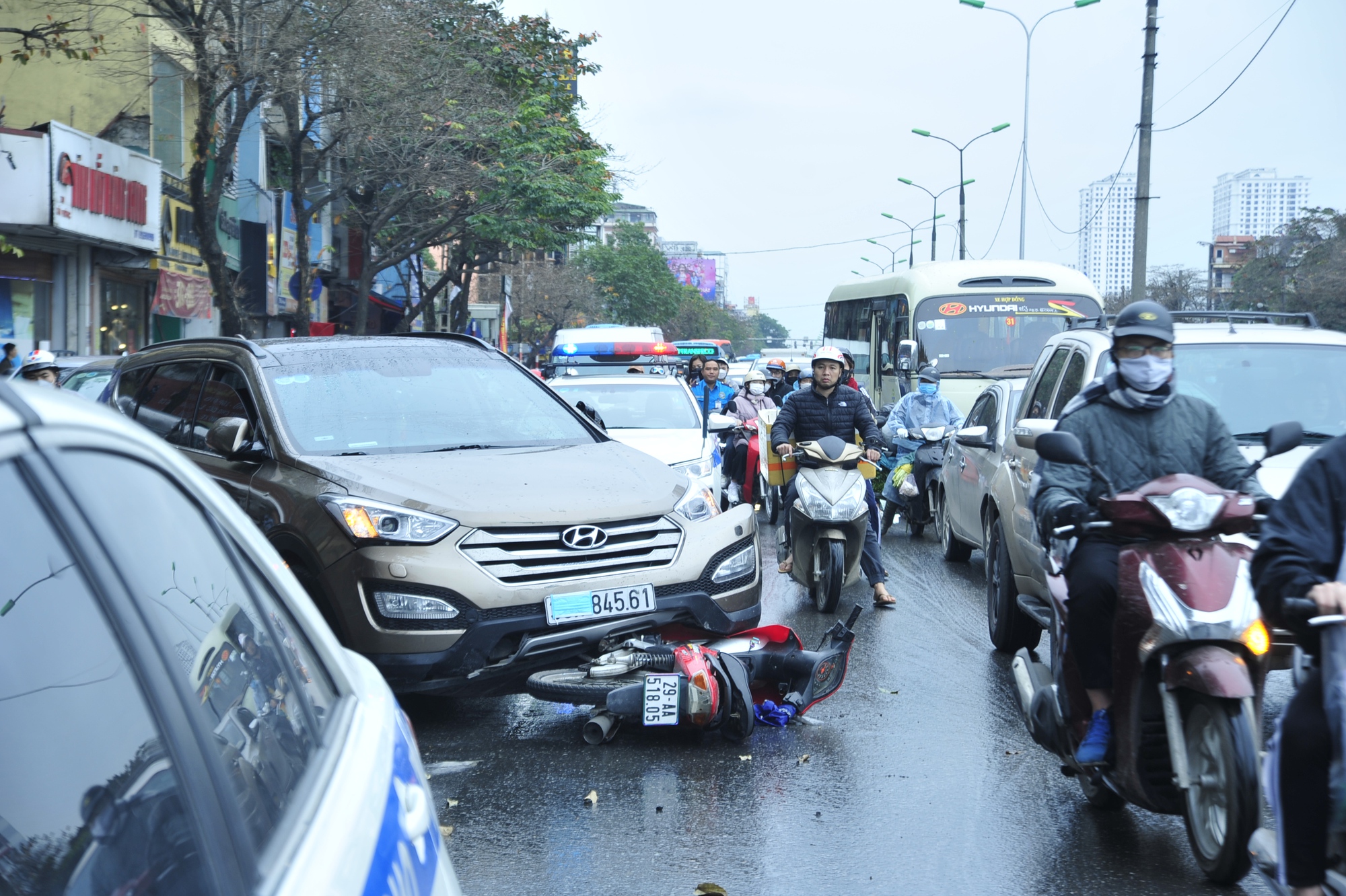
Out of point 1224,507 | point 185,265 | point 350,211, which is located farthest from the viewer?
point 350,211

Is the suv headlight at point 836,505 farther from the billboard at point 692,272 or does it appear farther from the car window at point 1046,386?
the billboard at point 692,272

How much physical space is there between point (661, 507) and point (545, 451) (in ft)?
2.69

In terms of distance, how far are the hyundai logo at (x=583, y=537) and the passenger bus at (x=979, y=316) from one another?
42.8 ft

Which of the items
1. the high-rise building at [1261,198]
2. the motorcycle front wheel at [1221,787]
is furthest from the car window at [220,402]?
the high-rise building at [1261,198]

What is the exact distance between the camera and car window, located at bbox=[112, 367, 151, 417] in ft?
25.4

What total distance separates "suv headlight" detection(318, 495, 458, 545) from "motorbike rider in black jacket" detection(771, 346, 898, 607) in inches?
161

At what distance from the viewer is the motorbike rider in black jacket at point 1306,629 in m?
2.89

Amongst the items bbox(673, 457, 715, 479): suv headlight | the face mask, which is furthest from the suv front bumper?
bbox(673, 457, 715, 479): suv headlight

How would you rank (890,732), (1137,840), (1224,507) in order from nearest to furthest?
(1224,507) < (1137,840) < (890,732)

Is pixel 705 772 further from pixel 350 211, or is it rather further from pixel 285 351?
pixel 350 211

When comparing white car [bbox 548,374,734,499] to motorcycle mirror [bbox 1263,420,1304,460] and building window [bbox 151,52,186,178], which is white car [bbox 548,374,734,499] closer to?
motorcycle mirror [bbox 1263,420,1304,460]

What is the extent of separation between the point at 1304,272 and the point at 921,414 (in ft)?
153

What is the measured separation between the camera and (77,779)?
133 cm

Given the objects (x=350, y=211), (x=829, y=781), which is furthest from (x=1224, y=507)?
(x=350, y=211)
